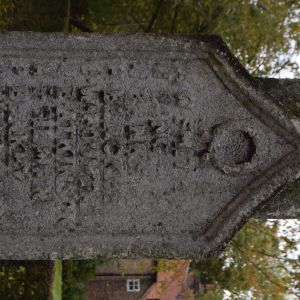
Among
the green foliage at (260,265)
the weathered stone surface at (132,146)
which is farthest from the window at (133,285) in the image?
the weathered stone surface at (132,146)

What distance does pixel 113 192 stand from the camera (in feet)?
12.3

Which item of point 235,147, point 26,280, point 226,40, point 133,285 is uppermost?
point 226,40

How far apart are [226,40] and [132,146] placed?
19.3 ft

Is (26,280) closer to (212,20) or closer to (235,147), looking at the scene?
(235,147)

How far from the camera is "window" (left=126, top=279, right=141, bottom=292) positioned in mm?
16594

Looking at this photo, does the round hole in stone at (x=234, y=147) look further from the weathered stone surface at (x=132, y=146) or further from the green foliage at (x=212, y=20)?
the green foliage at (x=212, y=20)

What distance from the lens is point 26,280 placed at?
23.3 ft

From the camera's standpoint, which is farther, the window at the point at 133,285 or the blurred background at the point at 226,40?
the window at the point at 133,285

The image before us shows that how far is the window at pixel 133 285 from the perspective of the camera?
16.6m

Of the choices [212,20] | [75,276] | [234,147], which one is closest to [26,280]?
[75,276]

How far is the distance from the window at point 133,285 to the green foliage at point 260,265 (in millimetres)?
7197

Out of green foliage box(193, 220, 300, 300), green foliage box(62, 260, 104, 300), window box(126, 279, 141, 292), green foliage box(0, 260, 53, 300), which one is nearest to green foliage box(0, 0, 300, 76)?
green foliage box(193, 220, 300, 300)

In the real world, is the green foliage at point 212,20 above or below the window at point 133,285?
above

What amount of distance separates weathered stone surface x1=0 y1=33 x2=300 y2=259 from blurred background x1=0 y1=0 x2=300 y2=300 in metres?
3.70
